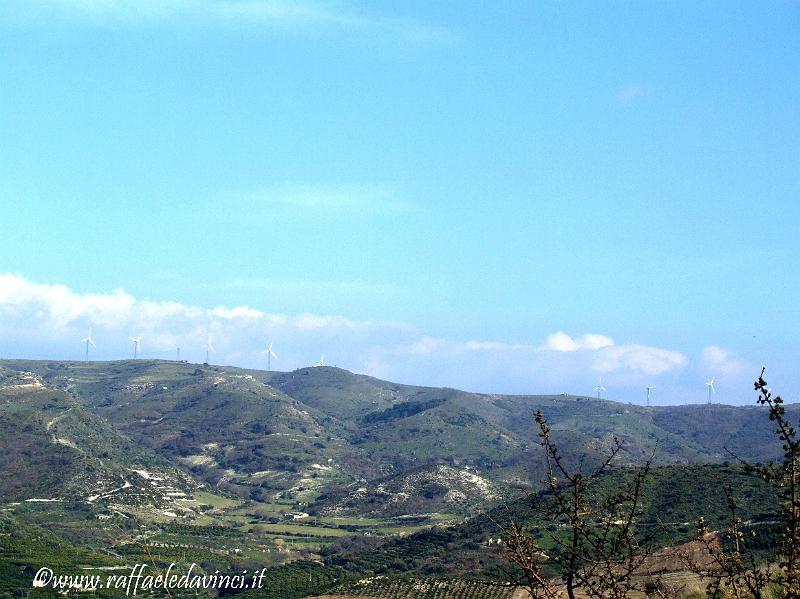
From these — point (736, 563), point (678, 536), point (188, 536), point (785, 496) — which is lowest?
point (188, 536)

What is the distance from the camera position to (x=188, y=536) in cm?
18000

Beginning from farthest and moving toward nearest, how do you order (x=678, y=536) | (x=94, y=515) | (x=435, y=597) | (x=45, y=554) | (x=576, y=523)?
1. (x=94, y=515)
2. (x=45, y=554)
3. (x=678, y=536)
4. (x=435, y=597)
5. (x=576, y=523)

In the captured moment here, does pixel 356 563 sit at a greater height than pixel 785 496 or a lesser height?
lesser

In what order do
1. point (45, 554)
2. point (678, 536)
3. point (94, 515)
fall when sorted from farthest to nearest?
point (94, 515), point (45, 554), point (678, 536)

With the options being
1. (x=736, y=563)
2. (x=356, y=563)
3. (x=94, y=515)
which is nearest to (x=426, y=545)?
(x=356, y=563)

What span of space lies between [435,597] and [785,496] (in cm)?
10149

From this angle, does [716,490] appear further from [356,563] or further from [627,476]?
[356,563]

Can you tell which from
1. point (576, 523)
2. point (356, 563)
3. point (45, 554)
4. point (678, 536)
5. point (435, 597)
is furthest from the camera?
point (356, 563)

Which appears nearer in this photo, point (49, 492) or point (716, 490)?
point (716, 490)

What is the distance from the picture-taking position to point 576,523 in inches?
497

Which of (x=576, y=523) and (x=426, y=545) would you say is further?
(x=426, y=545)

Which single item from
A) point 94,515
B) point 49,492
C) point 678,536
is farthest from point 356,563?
point 49,492

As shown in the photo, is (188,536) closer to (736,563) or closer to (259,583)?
(259,583)

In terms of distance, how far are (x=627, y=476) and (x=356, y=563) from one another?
56.5 m
